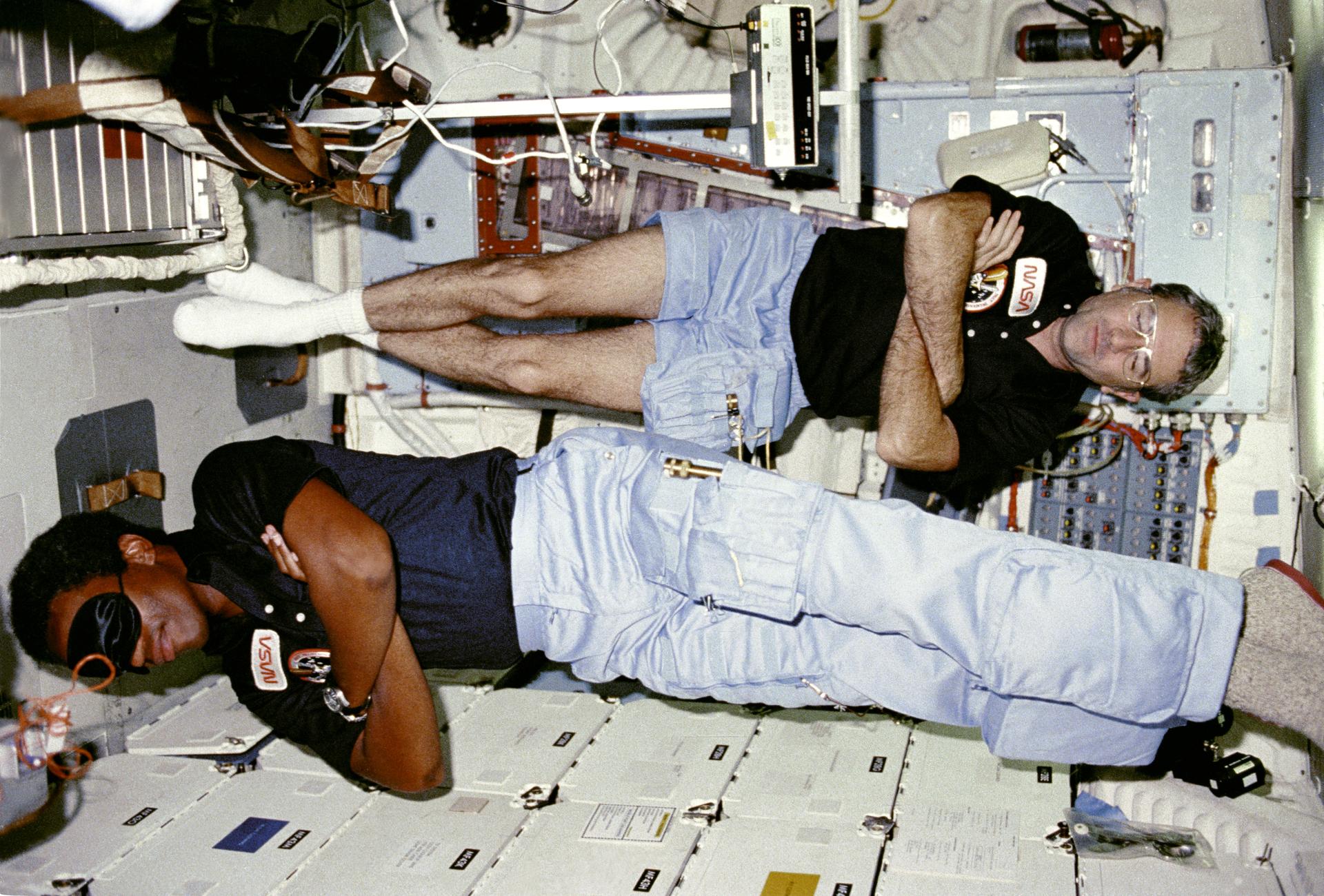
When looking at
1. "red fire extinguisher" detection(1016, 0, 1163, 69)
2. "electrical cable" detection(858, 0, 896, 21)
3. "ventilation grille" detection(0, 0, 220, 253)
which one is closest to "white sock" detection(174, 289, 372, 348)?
"ventilation grille" detection(0, 0, 220, 253)

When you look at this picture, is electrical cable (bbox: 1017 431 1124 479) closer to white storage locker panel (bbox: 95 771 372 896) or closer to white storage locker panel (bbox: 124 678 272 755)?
white storage locker panel (bbox: 95 771 372 896)

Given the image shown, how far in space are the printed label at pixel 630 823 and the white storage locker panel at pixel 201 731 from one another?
1063mm

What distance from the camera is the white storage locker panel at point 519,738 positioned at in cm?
296

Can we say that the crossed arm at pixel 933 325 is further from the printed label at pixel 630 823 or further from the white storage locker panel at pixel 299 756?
the white storage locker panel at pixel 299 756

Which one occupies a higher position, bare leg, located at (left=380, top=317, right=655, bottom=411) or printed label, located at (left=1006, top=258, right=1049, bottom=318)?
printed label, located at (left=1006, top=258, right=1049, bottom=318)

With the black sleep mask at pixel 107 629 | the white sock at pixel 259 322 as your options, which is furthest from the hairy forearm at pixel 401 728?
the white sock at pixel 259 322

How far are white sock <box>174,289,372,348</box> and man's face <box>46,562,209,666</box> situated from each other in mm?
1041

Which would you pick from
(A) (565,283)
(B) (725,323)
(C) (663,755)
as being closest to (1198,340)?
(B) (725,323)

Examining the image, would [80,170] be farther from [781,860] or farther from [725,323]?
[781,860]

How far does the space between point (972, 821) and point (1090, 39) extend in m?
2.89

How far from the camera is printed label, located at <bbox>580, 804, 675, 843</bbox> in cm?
266

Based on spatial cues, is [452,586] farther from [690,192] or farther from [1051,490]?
[1051,490]

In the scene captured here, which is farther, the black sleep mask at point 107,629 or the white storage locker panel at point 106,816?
the white storage locker panel at point 106,816

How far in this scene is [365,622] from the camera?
6.76ft
